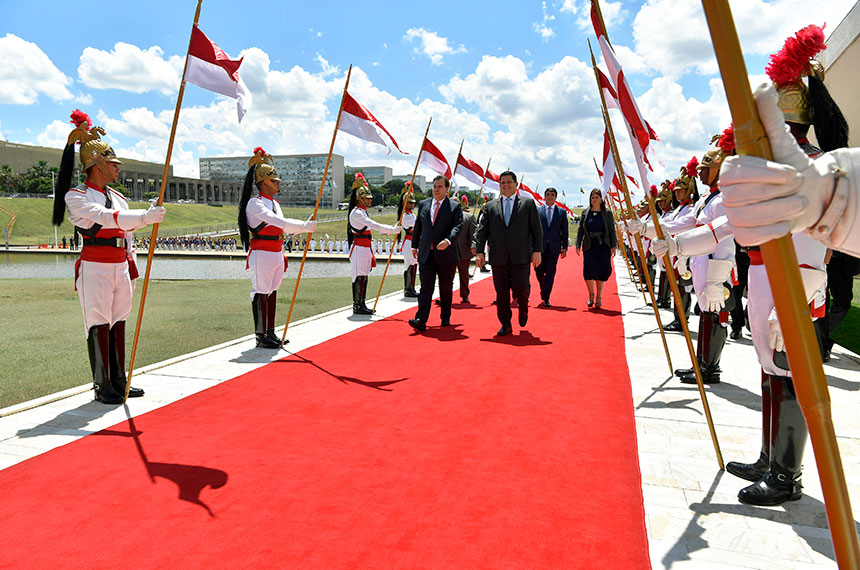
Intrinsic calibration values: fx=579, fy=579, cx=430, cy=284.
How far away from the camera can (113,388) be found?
15.8ft

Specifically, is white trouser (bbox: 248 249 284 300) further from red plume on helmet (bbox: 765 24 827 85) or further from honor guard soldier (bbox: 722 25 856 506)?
red plume on helmet (bbox: 765 24 827 85)

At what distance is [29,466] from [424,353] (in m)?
4.06

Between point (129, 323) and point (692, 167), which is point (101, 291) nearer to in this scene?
point (129, 323)

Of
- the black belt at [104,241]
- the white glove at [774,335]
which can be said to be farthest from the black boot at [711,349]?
the black belt at [104,241]

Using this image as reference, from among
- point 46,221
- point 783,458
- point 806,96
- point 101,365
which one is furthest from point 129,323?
point 46,221

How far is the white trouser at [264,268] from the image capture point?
23.3 feet

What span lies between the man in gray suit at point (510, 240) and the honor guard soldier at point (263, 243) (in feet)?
9.00

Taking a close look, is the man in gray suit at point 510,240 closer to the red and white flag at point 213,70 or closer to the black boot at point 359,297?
the black boot at point 359,297

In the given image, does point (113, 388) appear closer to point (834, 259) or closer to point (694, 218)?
point (694, 218)

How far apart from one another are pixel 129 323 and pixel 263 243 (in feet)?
8.69

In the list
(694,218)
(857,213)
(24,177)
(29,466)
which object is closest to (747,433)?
(694,218)

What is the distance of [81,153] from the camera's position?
15.9 ft

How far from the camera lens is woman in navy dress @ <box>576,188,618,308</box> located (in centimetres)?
1020

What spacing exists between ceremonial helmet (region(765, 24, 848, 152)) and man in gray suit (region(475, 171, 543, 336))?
5380 millimetres
